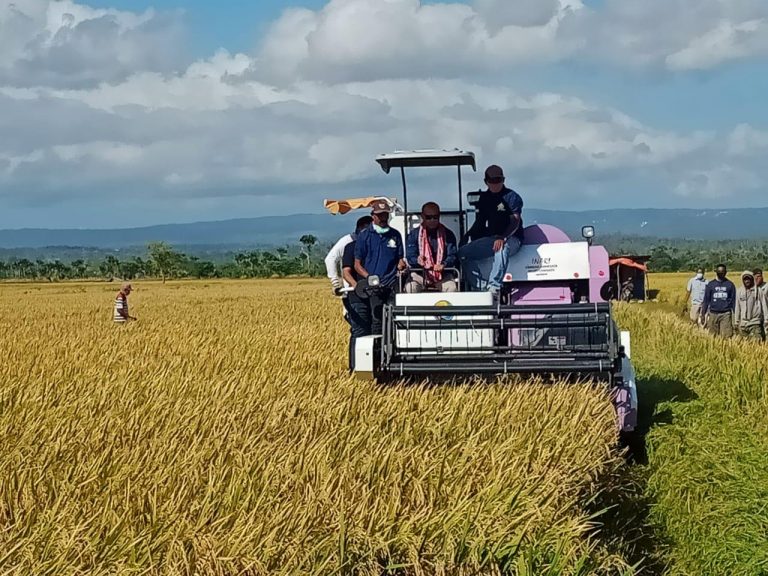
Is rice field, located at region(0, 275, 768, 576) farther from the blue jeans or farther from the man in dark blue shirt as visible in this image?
the blue jeans


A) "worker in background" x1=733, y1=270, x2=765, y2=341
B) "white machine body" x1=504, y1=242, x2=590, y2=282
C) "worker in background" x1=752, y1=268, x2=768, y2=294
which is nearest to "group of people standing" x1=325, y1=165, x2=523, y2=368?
"white machine body" x1=504, y1=242, x2=590, y2=282

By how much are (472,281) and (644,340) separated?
27.3 ft

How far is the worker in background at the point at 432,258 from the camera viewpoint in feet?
30.2

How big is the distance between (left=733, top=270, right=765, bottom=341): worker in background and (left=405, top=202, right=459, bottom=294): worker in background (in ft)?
27.8

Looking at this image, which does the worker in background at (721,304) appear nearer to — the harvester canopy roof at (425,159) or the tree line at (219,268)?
the harvester canopy roof at (425,159)

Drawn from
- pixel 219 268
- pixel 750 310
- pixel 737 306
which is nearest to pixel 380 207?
pixel 750 310

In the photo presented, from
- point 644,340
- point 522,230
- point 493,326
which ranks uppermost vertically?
point 522,230

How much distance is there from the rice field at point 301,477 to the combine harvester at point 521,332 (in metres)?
0.28

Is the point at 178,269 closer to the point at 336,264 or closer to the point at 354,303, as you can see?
the point at 336,264

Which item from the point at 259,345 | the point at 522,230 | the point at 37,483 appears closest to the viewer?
the point at 37,483

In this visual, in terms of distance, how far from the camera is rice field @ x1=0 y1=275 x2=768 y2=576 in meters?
4.40

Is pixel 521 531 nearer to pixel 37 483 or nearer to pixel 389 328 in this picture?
pixel 37 483

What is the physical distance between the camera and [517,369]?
8133 millimetres

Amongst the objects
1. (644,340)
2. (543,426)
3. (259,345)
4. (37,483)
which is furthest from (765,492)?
(644,340)
